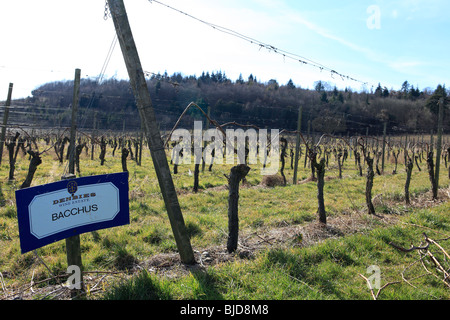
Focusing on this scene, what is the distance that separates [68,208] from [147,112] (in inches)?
55.9

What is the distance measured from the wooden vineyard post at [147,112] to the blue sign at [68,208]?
1.66ft

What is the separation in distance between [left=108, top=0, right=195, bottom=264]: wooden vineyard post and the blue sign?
1.66 feet

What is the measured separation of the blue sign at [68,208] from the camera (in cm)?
262

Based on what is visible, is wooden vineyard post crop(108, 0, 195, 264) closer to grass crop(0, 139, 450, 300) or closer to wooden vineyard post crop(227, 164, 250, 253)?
grass crop(0, 139, 450, 300)

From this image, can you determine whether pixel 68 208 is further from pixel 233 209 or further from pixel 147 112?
pixel 233 209

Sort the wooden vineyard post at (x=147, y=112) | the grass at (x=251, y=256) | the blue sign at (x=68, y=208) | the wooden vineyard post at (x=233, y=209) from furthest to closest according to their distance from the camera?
the wooden vineyard post at (x=233, y=209), the wooden vineyard post at (x=147, y=112), the grass at (x=251, y=256), the blue sign at (x=68, y=208)

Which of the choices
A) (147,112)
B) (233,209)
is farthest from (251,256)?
(147,112)

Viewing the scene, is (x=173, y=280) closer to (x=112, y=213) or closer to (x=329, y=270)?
(x=112, y=213)

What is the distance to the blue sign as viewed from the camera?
2622 millimetres

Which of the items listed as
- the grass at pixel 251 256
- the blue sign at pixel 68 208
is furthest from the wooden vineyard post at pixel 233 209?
the blue sign at pixel 68 208

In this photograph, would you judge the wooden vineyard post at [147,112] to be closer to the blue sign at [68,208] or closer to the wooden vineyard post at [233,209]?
the blue sign at [68,208]

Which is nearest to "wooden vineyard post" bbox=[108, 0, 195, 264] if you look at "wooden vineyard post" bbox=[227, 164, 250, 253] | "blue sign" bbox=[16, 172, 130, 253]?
"blue sign" bbox=[16, 172, 130, 253]

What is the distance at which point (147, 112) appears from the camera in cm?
347
